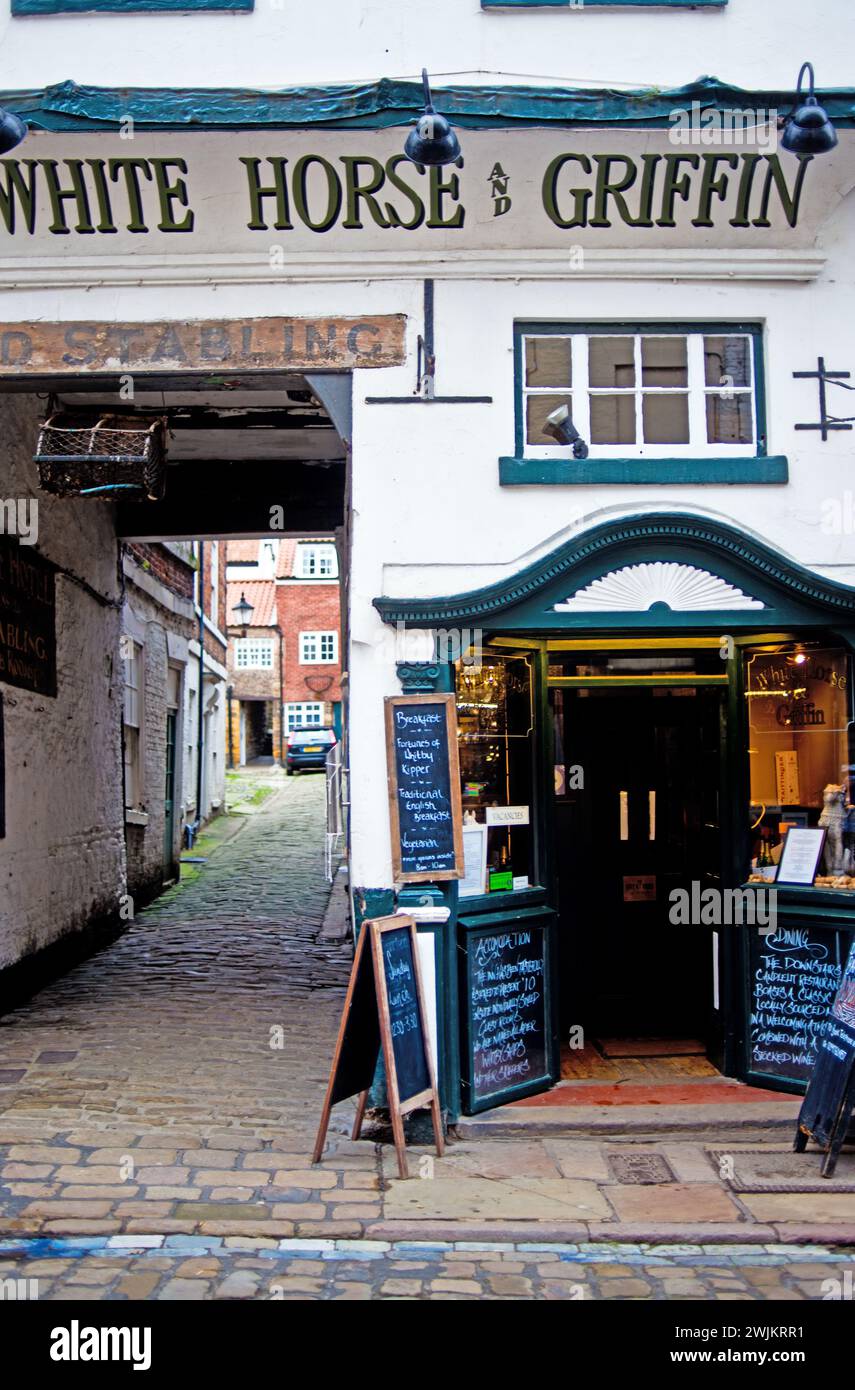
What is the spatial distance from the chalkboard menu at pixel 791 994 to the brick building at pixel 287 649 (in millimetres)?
31382

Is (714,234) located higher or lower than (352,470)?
higher

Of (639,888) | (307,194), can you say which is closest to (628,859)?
(639,888)

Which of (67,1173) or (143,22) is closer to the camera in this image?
(67,1173)

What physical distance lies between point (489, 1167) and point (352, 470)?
3.79 meters

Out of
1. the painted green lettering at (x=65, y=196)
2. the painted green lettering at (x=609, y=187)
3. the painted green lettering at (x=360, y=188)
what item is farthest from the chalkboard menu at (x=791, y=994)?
the painted green lettering at (x=65, y=196)

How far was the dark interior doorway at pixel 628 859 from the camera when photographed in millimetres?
8008

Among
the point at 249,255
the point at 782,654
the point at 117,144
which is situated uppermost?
the point at 117,144

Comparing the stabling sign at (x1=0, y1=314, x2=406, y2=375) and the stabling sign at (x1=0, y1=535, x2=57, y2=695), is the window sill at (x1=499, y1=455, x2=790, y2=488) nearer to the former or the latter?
the stabling sign at (x1=0, y1=314, x2=406, y2=375)

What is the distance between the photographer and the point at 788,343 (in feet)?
22.2

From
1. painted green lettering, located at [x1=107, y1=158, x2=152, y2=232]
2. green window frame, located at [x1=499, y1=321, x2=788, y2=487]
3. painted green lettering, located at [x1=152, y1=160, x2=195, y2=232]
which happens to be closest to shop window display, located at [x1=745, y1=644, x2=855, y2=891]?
green window frame, located at [x1=499, y1=321, x2=788, y2=487]

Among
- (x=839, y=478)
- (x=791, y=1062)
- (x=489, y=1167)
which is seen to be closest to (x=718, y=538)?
(x=839, y=478)

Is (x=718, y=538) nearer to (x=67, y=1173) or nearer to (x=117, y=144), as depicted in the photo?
(x=117, y=144)

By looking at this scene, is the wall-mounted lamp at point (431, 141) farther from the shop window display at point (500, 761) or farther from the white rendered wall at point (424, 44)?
the shop window display at point (500, 761)
